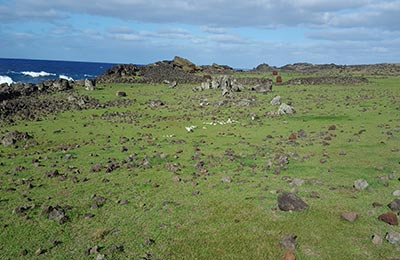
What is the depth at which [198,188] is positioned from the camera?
1366 cm

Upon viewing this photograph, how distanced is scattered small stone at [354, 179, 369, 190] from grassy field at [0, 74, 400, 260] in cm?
29

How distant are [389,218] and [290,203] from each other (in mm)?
2880

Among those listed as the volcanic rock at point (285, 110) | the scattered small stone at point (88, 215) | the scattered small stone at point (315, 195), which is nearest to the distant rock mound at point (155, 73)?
the volcanic rock at point (285, 110)

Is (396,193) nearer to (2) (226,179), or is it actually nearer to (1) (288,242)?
(1) (288,242)

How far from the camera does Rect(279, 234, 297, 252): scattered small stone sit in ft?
31.3

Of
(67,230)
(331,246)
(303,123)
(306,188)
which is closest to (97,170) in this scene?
(67,230)

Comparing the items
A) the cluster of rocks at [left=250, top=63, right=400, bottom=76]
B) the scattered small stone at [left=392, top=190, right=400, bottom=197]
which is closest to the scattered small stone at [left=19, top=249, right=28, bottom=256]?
the scattered small stone at [left=392, top=190, right=400, bottom=197]

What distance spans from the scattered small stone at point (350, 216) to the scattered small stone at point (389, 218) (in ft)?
2.45

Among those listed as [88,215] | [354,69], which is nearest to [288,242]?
[88,215]

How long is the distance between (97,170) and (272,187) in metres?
7.66

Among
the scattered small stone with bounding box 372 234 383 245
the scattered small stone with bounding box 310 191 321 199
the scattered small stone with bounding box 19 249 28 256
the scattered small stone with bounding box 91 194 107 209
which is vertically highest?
the scattered small stone with bounding box 310 191 321 199

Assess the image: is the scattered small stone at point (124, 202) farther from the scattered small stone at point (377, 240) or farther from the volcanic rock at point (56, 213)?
the scattered small stone at point (377, 240)

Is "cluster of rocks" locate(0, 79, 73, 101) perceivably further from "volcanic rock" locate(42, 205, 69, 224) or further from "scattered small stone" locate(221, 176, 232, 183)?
"scattered small stone" locate(221, 176, 232, 183)

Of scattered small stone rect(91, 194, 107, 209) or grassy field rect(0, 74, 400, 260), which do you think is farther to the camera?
scattered small stone rect(91, 194, 107, 209)
